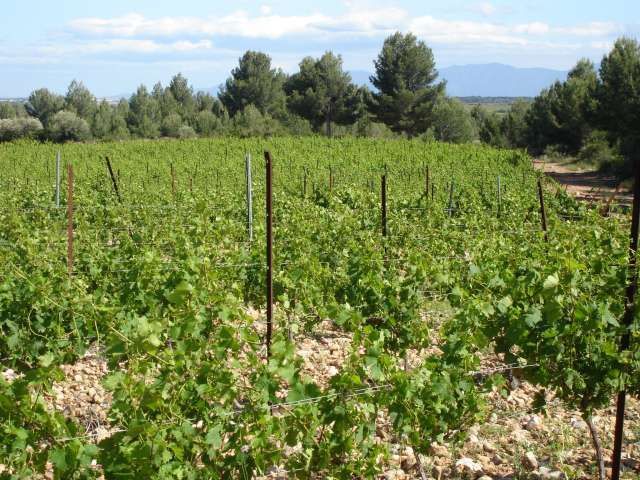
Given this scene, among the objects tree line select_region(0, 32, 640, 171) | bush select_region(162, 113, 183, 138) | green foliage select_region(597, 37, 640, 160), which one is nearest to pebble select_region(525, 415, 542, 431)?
green foliage select_region(597, 37, 640, 160)

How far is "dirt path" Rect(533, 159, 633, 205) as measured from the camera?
2406 centimetres

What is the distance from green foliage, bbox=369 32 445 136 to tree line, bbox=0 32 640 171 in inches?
2.7

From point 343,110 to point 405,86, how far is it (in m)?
5.07

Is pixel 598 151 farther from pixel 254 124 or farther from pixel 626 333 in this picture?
pixel 626 333

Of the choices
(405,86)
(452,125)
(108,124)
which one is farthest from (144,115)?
(452,125)

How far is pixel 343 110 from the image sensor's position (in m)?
49.4

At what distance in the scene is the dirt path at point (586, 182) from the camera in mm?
24062

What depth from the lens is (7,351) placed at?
513 cm

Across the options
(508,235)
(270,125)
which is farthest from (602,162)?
(508,235)

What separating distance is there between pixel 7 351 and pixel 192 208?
5.07m

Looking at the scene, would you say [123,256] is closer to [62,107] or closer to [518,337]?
[518,337]

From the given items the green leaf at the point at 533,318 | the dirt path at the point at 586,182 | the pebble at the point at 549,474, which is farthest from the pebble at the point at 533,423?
the dirt path at the point at 586,182

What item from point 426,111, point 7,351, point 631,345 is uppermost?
point 426,111

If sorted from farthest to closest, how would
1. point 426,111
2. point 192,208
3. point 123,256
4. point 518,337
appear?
point 426,111
point 192,208
point 123,256
point 518,337
